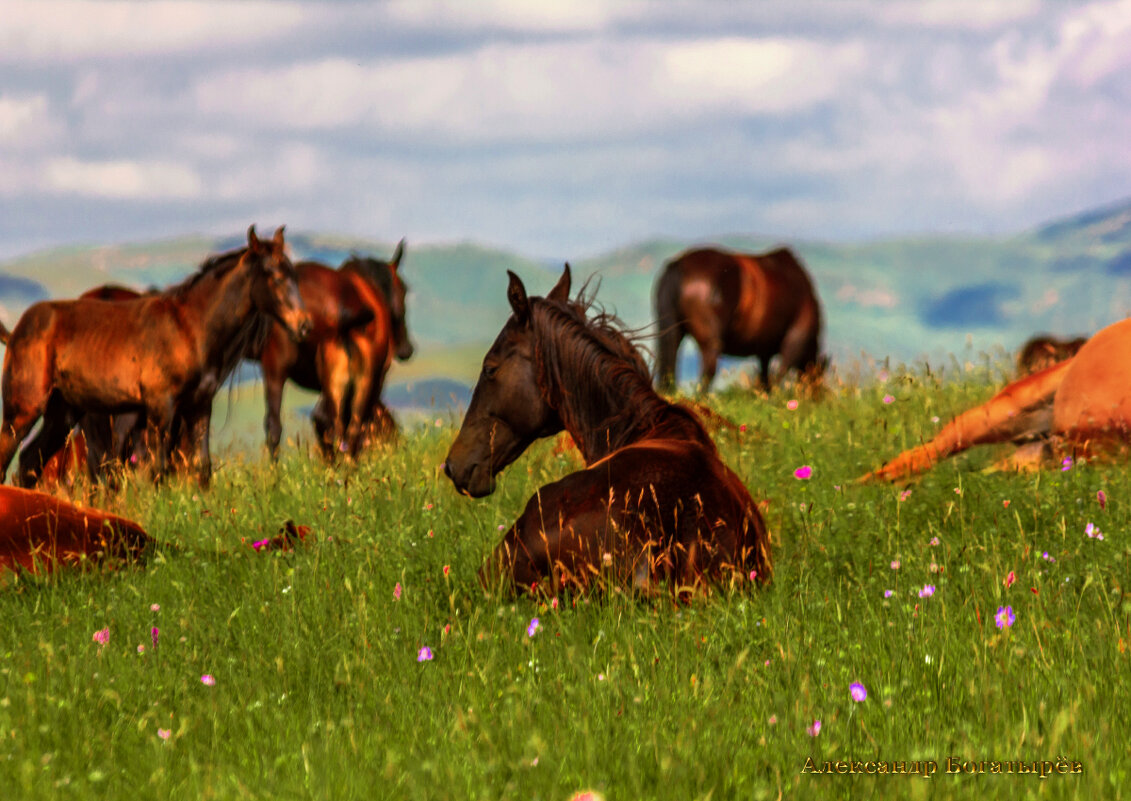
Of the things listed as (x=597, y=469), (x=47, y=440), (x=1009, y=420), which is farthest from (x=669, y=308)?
(x=597, y=469)

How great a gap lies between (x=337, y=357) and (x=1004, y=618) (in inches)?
384

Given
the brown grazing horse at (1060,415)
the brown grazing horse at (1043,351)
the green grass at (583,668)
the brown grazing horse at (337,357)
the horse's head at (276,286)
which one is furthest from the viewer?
the brown grazing horse at (337,357)

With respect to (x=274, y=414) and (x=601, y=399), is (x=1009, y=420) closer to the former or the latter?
(x=601, y=399)

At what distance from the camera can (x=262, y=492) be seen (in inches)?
320

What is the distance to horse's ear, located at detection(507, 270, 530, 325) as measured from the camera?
18.2 feet

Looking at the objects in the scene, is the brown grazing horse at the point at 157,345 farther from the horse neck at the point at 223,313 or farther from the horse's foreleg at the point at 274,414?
the horse's foreleg at the point at 274,414

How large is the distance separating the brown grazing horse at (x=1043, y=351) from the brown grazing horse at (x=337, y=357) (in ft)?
23.1

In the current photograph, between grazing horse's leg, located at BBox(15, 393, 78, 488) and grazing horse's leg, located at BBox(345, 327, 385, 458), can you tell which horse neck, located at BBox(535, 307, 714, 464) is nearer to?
grazing horse's leg, located at BBox(15, 393, 78, 488)

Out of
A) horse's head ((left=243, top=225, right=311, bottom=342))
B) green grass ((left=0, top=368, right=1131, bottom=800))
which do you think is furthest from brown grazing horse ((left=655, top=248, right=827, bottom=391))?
green grass ((left=0, top=368, right=1131, bottom=800))

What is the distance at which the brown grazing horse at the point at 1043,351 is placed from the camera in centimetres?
1218

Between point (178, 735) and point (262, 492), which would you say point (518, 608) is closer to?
point (178, 735)

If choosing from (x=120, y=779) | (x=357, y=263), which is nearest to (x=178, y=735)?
(x=120, y=779)

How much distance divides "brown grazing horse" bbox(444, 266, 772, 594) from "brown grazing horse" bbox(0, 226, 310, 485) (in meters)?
4.63

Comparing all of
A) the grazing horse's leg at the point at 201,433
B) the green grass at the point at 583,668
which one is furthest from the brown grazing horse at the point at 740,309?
the green grass at the point at 583,668
